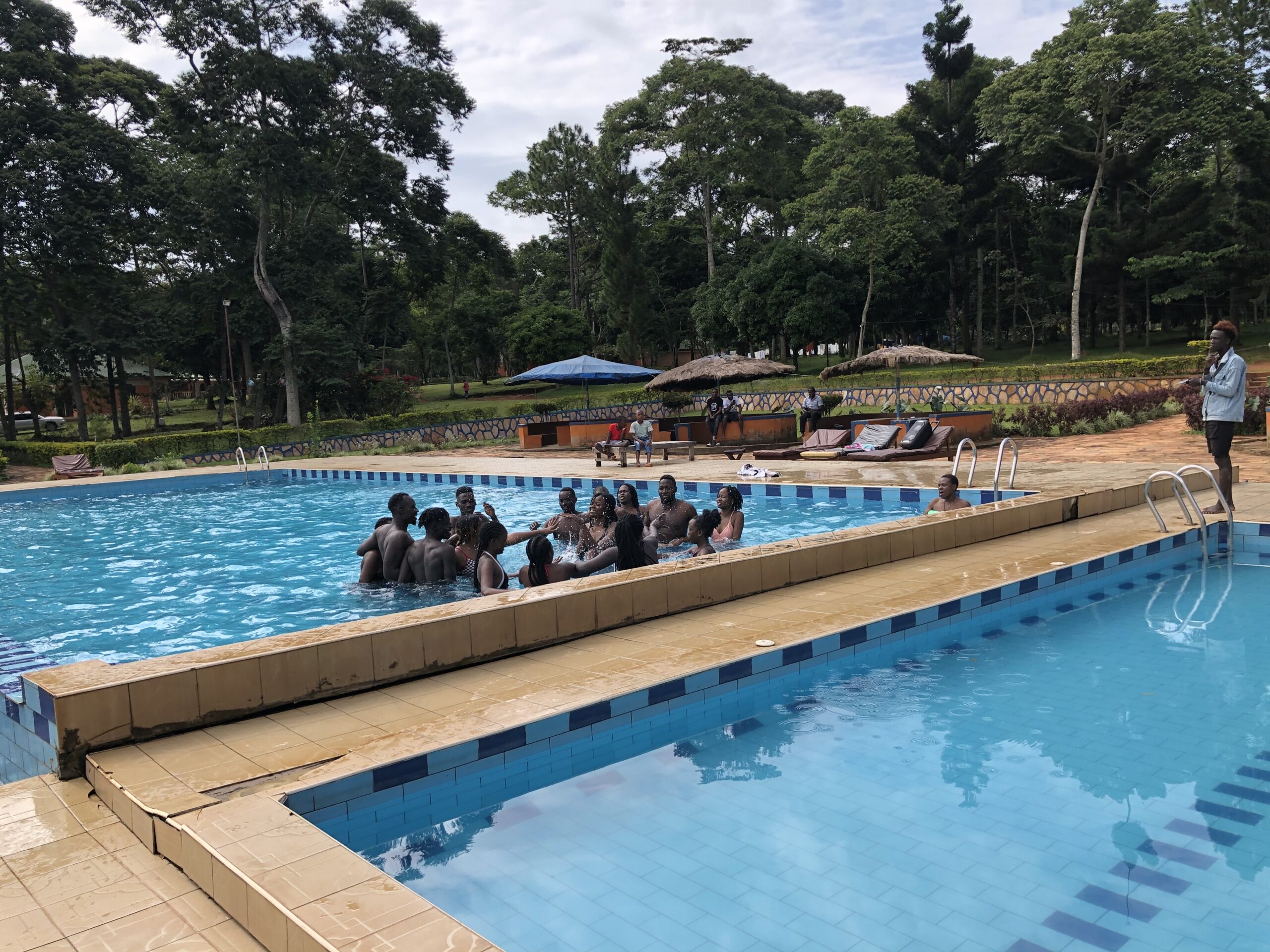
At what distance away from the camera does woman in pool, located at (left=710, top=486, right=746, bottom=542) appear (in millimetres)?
9578

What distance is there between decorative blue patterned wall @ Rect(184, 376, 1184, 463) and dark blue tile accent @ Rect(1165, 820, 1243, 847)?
22.2m

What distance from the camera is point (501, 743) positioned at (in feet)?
13.2

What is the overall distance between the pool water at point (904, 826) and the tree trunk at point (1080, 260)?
113 ft

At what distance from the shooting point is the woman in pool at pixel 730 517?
9.58 metres

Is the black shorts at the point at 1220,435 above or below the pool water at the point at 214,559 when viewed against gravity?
above

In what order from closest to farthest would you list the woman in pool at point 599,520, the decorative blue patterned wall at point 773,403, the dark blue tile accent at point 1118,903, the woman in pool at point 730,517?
the dark blue tile accent at point 1118,903 → the woman in pool at point 599,520 → the woman in pool at point 730,517 → the decorative blue patterned wall at point 773,403

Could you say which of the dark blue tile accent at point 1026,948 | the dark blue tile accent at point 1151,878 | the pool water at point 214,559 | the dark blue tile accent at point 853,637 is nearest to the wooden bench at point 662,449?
the pool water at point 214,559

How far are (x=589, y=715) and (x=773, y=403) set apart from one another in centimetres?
2932

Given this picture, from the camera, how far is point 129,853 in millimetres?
3113

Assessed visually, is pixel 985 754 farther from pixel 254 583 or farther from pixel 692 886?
pixel 254 583

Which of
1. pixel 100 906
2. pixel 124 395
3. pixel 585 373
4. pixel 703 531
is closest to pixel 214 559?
pixel 703 531

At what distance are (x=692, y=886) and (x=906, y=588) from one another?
3.76 metres

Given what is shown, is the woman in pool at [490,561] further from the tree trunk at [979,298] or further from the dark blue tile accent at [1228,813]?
the tree trunk at [979,298]

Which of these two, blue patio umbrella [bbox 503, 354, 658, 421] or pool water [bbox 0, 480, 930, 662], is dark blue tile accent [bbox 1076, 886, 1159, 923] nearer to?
pool water [bbox 0, 480, 930, 662]
